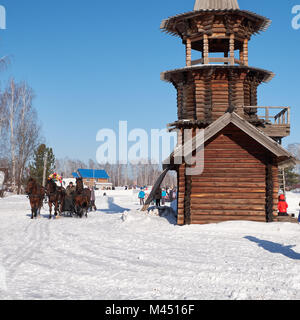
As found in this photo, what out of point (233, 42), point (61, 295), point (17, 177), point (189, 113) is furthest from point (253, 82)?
point (17, 177)

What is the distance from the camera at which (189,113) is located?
21219mm

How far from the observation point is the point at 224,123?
1483 cm

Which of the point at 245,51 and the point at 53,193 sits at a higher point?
the point at 245,51

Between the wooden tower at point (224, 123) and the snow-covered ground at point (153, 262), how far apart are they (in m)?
1.22

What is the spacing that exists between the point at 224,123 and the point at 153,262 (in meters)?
8.11


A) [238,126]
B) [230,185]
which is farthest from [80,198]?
[238,126]

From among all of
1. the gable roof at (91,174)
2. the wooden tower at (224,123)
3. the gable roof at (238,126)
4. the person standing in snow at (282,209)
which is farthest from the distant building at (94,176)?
the gable roof at (238,126)

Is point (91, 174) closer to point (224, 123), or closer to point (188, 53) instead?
point (188, 53)

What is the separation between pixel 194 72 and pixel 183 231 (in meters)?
10.2

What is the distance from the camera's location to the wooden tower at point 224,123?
15.0 metres

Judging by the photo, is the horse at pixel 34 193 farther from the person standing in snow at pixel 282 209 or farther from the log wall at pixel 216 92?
the person standing in snow at pixel 282 209

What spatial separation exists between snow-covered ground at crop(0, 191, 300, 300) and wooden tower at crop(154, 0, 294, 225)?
47.9 inches

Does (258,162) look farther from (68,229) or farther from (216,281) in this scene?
(216,281)

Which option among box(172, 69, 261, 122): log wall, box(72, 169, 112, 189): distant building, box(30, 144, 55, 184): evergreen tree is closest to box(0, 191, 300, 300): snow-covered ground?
box(172, 69, 261, 122): log wall
